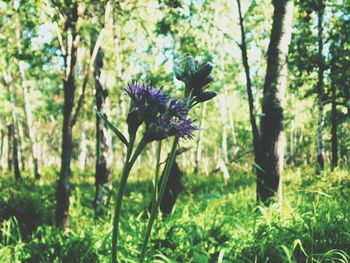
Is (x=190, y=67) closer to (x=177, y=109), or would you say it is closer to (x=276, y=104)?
(x=177, y=109)

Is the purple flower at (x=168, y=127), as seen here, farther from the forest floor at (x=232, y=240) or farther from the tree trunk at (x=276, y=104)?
the tree trunk at (x=276, y=104)

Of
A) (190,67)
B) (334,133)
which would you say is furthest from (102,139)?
(190,67)

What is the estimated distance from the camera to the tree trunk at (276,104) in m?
4.98

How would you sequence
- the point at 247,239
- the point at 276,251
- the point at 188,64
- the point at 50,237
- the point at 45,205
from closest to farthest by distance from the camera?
the point at 188,64
the point at 276,251
the point at 247,239
the point at 50,237
the point at 45,205

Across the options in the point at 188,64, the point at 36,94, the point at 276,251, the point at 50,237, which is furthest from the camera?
the point at 36,94

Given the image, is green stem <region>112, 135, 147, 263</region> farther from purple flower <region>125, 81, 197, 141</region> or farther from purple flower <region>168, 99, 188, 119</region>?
purple flower <region>168, 99, 188, 119</region>

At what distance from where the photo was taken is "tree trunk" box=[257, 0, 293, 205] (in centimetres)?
498

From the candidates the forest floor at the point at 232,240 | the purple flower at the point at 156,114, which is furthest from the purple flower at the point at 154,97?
the forest floor at the point at 232,240

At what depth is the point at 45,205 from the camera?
24.1ft

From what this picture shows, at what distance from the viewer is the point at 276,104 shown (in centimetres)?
498

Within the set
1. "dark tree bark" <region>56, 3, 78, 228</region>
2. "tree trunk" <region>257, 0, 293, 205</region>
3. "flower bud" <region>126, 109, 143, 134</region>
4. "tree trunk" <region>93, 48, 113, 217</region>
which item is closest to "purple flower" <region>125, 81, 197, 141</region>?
"flower bud" <region>126, 109, 143, 134</region>

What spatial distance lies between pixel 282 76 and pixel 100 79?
12.6 ft

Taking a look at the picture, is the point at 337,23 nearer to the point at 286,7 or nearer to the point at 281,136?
the point at 286,7

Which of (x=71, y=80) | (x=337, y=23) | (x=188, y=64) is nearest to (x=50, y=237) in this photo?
(x=71, y=80)
